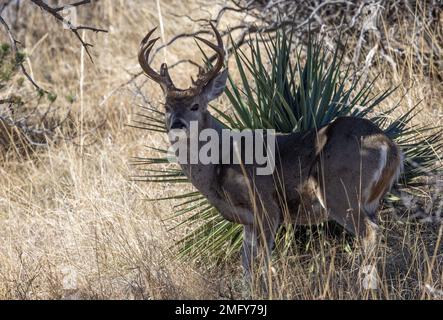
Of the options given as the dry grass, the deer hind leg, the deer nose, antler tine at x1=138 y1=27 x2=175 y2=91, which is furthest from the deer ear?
the dry grass

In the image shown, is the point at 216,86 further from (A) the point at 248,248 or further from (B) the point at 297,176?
(A) the point at 248,248

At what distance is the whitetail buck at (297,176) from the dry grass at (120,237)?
0.27m

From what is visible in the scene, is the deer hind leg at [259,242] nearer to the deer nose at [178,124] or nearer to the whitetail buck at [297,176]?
the whitetail buck at [297,176]

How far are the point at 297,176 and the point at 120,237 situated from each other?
1810mm

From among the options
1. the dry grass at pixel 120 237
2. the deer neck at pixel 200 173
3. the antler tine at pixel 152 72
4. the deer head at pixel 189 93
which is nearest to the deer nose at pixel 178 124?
the deer head at pixel 189 93

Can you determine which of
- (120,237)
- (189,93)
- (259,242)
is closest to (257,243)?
(259,242)

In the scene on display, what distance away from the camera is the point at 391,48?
853cm

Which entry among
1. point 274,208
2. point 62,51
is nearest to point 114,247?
point 274,208

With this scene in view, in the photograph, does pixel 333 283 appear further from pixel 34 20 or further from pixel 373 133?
pixel 34 20

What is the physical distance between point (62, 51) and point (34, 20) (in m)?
0.88

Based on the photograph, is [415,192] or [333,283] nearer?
[333,283]

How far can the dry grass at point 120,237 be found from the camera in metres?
5.25

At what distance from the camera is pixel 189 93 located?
5.56 m
